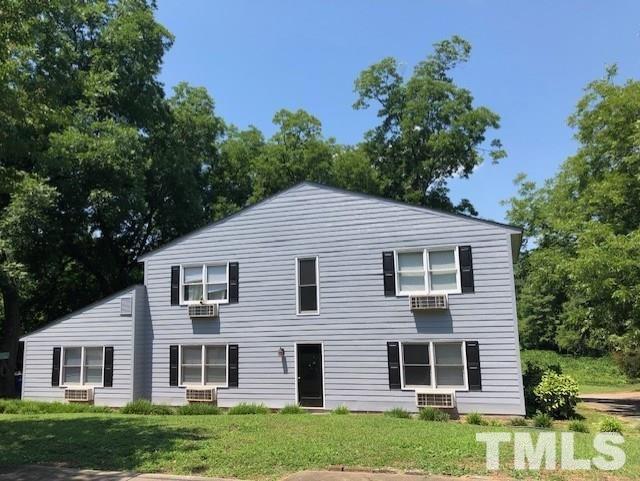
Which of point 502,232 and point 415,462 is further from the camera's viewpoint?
point 502,232

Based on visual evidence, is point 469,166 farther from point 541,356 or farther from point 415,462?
point 415,462

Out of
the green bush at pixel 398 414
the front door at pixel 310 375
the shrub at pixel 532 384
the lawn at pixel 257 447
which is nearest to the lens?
the lawn at pixel 257 447

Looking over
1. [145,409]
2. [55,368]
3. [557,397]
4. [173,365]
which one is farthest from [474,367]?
[55,368]

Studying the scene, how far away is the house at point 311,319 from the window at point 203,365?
0.04 m

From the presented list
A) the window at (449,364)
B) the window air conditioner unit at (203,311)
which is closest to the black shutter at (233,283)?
the window air conditioner unit at (203,311)

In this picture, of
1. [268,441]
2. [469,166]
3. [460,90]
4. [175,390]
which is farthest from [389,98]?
[268,441]

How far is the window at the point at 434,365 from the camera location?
15523mm

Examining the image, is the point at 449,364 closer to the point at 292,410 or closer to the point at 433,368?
the point at 433,368

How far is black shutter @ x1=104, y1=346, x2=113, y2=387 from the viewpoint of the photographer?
18750 millimetres

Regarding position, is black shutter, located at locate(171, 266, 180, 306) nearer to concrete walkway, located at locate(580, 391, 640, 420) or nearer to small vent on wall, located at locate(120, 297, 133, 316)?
small vent on wall, located at locate(120, 297, 133, 316)

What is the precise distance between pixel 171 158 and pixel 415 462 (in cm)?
2274

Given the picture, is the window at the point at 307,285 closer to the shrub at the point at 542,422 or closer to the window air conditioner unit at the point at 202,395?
the window air conditioner unit at the point at 202,395

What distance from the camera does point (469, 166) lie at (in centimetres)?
3189

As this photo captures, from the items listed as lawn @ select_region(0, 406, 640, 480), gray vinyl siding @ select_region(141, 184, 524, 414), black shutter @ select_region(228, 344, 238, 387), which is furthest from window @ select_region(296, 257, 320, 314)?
lawn @ select_region(0, 406, 640, 480)
